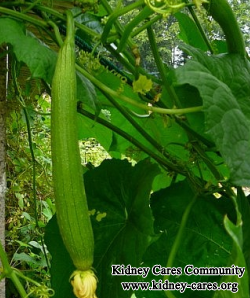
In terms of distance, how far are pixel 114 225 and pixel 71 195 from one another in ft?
1.34

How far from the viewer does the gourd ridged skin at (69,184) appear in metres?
0.50

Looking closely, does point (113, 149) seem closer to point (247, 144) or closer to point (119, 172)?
point (119, 172)

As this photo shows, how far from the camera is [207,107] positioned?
1.73ft

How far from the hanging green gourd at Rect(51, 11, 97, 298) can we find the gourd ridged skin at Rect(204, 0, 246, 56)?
262mm

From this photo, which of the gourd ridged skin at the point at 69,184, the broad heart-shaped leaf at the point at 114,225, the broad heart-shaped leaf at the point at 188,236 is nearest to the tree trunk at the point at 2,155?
the broad heart-shaped leaf at the point at 114,225

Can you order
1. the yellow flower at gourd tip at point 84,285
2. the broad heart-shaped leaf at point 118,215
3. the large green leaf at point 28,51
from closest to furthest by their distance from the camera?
the yellow flower at gourd tip at point 84,285, the large green leaf at point 28,51, the broad heart-shaped leaf at point 118,215

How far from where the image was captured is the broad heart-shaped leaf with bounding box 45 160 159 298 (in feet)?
2.61

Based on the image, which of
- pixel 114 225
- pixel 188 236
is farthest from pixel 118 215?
pixel 188 236

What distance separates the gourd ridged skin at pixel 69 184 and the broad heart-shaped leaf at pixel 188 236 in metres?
0.40

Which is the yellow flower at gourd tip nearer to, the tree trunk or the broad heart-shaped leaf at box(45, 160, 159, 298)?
the broad heart-shaped leaf at box(45, 160, 159, 298)

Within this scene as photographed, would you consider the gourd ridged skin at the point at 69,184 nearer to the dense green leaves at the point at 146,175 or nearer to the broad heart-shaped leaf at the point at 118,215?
the dense green leaves at the point at 146,175

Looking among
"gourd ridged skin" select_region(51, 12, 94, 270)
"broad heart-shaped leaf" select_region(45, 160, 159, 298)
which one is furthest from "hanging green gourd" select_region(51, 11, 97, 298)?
"broad heart-shaped leaf" select_region(45, 160, 159, 298)

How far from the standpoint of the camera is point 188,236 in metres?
0.89

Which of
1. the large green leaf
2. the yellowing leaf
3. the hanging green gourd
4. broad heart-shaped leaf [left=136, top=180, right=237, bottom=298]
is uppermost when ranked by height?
the large green leaf
